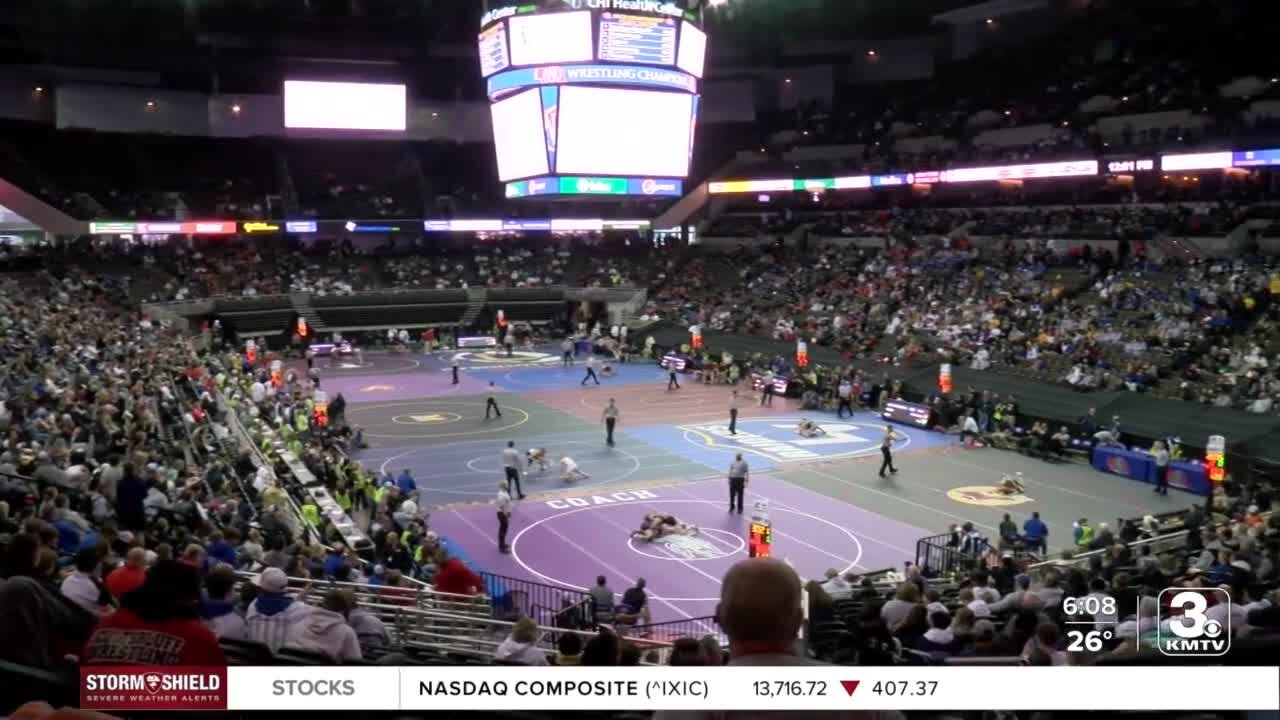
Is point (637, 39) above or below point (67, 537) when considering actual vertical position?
above

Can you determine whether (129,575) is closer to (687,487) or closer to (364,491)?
(364,491)

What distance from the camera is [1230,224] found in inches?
1602

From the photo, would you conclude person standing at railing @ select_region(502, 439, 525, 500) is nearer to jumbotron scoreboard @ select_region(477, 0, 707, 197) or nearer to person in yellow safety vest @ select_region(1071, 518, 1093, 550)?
person in yellow safety vest @ select_region(1071, 518, 1093, 550)

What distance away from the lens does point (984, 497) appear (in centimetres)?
2466

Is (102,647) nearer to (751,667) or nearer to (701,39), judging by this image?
(751,667)

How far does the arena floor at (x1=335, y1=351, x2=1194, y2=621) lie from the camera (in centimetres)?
2012

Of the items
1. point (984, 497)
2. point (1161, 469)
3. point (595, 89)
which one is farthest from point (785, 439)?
point (595, 89)

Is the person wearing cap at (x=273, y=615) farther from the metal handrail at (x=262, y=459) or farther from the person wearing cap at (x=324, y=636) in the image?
the metal handrail at (x=262, y=459)

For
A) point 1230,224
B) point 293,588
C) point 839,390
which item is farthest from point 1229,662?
point 1230,224

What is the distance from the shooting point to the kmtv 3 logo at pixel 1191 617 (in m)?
7.89

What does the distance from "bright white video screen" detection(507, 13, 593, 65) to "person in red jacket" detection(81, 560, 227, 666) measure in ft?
117

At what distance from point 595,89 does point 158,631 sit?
3678cm

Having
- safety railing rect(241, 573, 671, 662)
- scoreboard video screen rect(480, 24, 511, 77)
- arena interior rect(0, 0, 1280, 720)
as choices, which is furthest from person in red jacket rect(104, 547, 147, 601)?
scoreboard video screen rect(480, 24, 511, 77)

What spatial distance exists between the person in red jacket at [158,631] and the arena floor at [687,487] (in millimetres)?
12479
